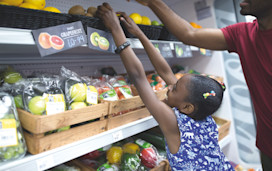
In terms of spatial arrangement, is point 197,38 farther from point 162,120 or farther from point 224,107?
point 224,107

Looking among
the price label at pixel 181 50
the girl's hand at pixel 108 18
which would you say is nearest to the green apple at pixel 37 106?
the girl's hand at pixel 108 18

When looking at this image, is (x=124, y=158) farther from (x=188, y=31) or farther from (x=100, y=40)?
(x=188, y=31)

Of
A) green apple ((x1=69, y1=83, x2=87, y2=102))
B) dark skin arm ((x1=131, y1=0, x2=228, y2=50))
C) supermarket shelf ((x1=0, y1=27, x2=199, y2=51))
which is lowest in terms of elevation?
green apple ((x1=69, y1=83, x2=87, y2=102))

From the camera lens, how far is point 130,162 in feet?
A: 4.09

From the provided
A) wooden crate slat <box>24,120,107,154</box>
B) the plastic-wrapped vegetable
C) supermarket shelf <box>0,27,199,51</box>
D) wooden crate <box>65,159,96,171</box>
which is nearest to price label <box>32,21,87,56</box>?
supermarket shelf <box>0,27,199,51</box>

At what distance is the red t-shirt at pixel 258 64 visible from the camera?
1053 mm

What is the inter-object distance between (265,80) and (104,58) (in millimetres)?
1292

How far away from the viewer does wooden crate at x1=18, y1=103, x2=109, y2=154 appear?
0.77 metres

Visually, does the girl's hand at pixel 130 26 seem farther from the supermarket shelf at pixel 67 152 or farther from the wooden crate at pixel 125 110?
the supermarket shelf at pixel 67 152

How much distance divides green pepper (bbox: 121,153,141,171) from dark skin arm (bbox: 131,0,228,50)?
0.87 meters

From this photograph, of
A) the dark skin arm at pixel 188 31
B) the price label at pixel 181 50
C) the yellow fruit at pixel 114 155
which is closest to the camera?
the dark skin arm at pixel 188 31

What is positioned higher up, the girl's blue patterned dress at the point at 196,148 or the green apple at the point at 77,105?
the green apple at the point at 77,105

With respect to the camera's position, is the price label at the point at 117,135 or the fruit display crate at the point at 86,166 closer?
the price label at the point at 117,135

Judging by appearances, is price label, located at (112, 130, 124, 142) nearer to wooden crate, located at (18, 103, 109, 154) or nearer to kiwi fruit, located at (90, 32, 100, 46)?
wooden crate, located at (18, 103, 109, 154)
